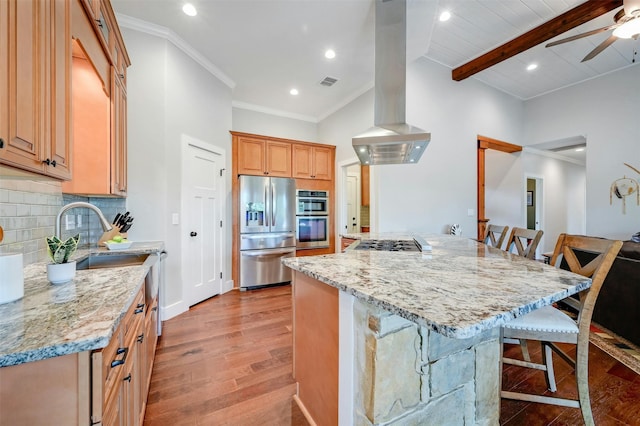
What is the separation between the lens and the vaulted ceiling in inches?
102

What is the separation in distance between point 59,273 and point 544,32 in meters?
4.92

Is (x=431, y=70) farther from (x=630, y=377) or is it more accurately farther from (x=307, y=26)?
(x=630, y=377)

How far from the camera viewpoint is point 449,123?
403cm

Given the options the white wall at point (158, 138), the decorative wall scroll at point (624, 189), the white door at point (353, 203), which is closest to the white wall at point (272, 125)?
the white door at point (353, 203)

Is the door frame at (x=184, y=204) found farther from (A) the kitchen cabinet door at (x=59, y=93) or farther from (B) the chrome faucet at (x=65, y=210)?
(A) the kitchen cabinet door at (x=59, y=93)

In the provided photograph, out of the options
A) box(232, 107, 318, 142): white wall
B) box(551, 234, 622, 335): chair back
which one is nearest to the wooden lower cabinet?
box(551, 234, 622, 335): chair back

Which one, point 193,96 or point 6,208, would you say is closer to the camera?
point 6,208

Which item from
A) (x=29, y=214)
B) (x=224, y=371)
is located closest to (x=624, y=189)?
(x=224, y=371)

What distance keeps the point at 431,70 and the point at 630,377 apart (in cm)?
389

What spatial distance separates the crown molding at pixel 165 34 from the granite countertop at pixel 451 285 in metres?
3.04

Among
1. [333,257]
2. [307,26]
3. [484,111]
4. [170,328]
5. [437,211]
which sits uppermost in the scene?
[307,26]

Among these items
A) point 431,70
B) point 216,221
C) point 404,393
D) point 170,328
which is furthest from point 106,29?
point 431,70

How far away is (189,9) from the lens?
2537 mm

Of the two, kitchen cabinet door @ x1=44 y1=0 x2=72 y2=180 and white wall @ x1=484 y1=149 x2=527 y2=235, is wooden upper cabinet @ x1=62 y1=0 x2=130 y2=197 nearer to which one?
kitchen cabinet door @ x1=44 y1=0 x2=72 y2=180
